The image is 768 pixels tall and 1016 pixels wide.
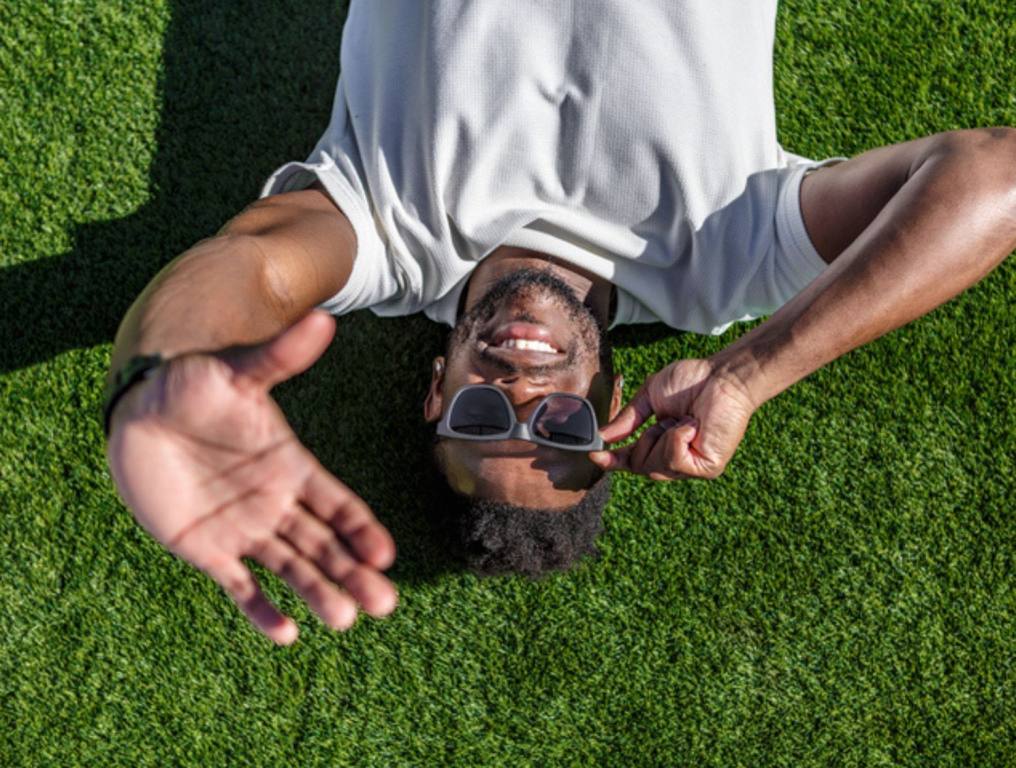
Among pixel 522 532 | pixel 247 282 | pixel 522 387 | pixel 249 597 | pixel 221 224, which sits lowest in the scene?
pixel 522 532

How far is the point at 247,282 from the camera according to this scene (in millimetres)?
1965

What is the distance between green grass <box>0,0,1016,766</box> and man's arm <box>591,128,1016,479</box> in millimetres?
968

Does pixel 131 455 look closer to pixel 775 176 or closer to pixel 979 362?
pixel 775 176

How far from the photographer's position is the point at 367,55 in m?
2.71

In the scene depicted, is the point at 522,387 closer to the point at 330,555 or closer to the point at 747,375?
the point at 747,375

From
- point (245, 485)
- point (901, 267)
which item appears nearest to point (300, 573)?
point (245, 485)

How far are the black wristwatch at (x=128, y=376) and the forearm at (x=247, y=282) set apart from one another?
0.08 ft

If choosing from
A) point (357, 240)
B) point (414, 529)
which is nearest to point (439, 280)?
point (357, 240)

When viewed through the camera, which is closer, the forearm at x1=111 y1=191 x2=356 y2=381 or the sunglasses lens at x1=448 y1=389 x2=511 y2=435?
the forearm at x1=111 y1=191 x2=356 y2=381

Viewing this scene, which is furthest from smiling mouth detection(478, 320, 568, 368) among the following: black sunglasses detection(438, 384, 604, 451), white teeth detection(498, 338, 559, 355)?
black sunglasses detection(438, 384, 604, 451)

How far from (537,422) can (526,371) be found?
0.55 ft

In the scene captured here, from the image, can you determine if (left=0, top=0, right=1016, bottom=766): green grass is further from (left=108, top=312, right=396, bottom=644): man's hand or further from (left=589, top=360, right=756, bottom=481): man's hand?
(left=108, top=312, right=396, bottom=644): man's hand

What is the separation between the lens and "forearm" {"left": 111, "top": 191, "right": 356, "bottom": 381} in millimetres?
1718

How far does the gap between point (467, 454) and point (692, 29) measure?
58.6 inches
